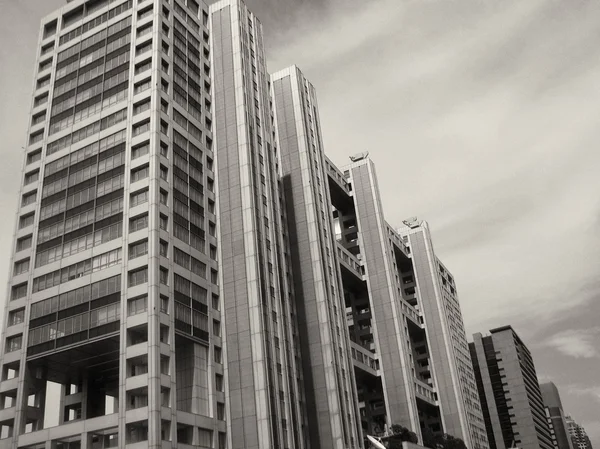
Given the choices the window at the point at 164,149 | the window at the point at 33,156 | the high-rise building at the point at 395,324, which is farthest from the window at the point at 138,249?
the high-rise building at the point at 395,324

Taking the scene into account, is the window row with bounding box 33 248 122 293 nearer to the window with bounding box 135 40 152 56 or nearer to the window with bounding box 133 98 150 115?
the window with bounding box 133 98 150 115

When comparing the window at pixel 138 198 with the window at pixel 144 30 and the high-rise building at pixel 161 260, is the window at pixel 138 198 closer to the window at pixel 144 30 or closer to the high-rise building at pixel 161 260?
the high-rise building at pixel 161 260

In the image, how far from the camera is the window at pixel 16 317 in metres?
81.6

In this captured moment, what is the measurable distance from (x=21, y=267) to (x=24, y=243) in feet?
11.1

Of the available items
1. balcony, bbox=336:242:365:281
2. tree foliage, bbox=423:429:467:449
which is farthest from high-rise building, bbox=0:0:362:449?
tree foliage, bbox=423:429:467:449

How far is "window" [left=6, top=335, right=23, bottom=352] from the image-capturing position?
79.7 metres

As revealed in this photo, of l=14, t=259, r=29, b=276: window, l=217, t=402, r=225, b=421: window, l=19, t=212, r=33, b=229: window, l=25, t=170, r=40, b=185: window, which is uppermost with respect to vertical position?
l=25, t=170, r=40, b=185: window

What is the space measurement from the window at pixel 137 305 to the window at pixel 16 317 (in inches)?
638

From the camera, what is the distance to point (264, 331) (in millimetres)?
81250

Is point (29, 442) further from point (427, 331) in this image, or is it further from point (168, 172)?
point (427, 331)

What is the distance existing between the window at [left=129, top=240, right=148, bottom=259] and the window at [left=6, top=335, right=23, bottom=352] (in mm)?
16962

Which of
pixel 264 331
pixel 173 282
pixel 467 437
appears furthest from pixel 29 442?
pixel 467 437

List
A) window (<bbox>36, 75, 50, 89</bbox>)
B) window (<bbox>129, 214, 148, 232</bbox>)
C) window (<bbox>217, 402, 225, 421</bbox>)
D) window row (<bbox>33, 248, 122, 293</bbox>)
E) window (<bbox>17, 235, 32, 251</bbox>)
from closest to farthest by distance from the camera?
1. window (<bbox>217, 402, 225, 421</bbox>)
2. window row (<bbox>33, 248, 122, 293</bbox>)
3. window (<bbox>129, 214, 148, 232</bbox>)
4. window (<bbox>17, 235, 32, 251</bbox>)
5. window (<bbox>36, 75, 50, 89</bbox>)

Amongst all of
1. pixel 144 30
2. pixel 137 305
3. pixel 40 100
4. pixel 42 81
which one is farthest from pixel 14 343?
pixel 144 30
